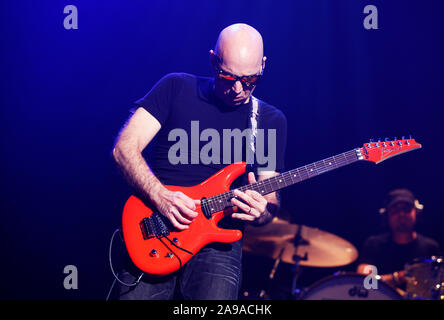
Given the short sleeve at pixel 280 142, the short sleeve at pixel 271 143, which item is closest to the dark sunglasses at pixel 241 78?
the short sleeve at pixel 271 143

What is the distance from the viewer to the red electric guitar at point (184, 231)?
2592 millimetres

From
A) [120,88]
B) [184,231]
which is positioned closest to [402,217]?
[184,231]

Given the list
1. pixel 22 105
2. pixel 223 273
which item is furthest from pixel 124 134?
pixel 22 105

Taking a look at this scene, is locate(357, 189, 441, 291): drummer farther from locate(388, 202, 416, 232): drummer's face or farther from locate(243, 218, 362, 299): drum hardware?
locate(243, 218, 362, 299): drum hardware

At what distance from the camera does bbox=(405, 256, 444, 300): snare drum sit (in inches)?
167

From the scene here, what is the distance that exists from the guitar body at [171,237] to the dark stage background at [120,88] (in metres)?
2.81

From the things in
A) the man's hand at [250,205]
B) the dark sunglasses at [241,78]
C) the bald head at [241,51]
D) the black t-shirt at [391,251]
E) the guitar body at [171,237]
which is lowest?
the black t-shirt at [391,251]

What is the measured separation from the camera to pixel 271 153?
3.19 m

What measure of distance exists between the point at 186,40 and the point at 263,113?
2465 millimetres

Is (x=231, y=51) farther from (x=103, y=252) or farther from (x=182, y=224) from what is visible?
(x=103, y=252)

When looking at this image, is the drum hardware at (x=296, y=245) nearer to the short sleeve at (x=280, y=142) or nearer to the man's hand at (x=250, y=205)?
the short sleeve at (x=280, y=142)

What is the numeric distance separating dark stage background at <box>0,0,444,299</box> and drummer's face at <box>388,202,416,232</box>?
0.88 m

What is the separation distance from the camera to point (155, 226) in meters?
2.66

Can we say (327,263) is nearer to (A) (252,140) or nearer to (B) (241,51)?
(A) (252,140)
